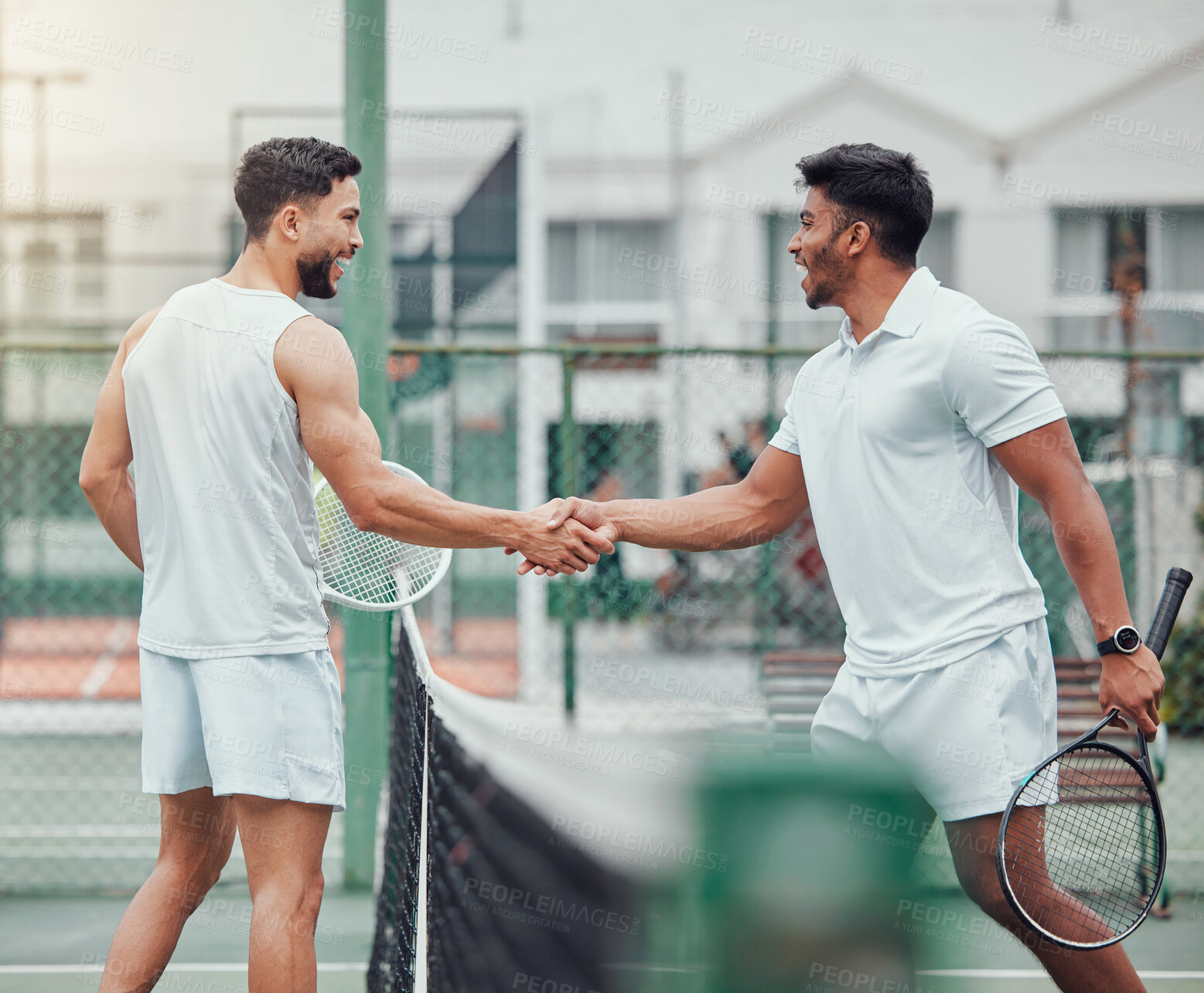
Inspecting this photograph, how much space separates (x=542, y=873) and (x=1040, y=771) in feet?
5.13

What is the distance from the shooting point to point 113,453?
8.32ft

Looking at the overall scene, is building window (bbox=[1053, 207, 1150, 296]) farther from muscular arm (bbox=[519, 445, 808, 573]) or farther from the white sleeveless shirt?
the white sleeveless shirt

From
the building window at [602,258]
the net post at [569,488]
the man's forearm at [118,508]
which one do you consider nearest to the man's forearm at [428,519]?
the man's forearm at [118,508]

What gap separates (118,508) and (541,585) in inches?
159

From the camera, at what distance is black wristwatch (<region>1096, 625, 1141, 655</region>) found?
2.23 m

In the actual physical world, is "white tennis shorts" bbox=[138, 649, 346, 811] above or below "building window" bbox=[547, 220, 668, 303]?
below

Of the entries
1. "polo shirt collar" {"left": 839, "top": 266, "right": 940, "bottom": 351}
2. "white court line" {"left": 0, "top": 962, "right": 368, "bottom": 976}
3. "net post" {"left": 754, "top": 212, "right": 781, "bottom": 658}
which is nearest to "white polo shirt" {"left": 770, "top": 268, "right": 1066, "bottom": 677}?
"polo shirt collar" {"left": 839, "top": 266, "right": 940, "bottom": 351}

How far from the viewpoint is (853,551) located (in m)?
2.45

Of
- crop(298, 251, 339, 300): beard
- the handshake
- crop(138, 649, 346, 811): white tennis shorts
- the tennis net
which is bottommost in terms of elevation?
the tennis net

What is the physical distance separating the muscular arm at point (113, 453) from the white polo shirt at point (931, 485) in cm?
146

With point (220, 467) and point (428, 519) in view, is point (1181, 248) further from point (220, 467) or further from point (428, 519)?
point (220, 467)

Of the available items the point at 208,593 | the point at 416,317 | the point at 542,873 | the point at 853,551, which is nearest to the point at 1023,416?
the point at 853,551

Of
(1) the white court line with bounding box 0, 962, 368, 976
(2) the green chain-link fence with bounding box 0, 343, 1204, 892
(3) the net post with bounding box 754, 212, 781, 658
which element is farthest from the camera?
(2) the green chain-link fence with bounding box 0, 343, 1204, 892

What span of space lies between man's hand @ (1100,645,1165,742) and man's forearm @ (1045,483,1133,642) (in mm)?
60
